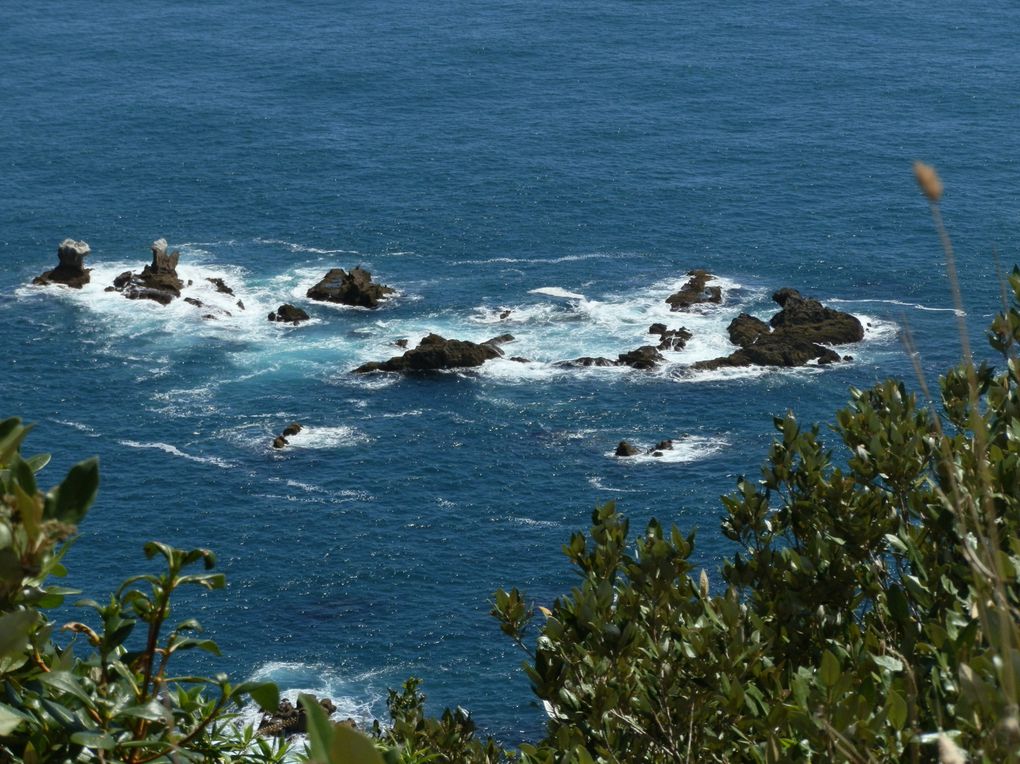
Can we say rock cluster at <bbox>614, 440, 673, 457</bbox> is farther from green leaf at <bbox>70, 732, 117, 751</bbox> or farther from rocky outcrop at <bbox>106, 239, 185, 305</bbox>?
green leaf at <bbox>70, 732, 117, 751</bbox>

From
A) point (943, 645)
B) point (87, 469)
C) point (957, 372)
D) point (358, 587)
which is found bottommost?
point (358, 587)

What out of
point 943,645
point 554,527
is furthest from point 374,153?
point 943,645

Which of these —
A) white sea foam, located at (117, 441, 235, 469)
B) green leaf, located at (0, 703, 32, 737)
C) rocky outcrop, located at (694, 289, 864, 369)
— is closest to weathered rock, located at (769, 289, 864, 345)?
rocky outcrop, located at (694, 289, 864, 369)

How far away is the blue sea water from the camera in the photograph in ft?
267

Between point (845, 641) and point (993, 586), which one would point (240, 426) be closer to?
point (845, 641)

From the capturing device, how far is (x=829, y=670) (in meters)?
10.0

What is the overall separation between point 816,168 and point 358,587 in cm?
8306

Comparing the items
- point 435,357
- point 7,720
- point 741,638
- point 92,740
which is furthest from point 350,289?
point 7,720

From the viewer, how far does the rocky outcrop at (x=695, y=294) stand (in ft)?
367

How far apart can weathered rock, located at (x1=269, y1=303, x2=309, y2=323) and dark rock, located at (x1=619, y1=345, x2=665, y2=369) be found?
25.2 meters

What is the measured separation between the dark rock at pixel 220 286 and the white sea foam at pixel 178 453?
2397 centimetres

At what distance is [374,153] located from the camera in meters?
153

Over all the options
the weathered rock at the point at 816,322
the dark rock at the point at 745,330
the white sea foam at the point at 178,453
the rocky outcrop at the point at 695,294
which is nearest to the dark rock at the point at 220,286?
the white sea foam at the point at 178,453

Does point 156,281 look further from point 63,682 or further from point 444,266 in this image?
point 63,682
